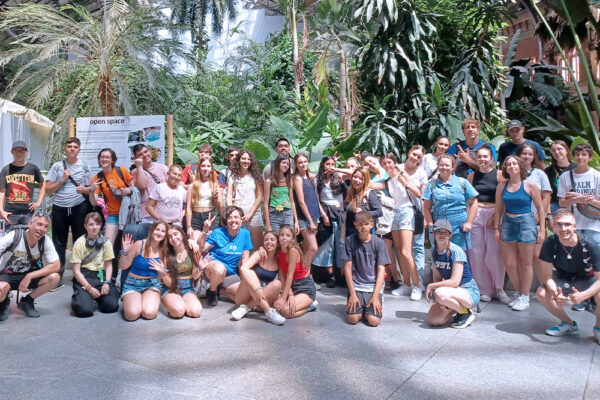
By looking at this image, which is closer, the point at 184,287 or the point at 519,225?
the point at 519,225

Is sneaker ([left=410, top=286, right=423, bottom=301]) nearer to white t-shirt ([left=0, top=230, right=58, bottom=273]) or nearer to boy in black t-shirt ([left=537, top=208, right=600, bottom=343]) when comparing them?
boy in black t-shirt ([left=537, top=208, right=600, bottom=343])

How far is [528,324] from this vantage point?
4.80 metres

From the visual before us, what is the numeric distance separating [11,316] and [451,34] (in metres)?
9.68

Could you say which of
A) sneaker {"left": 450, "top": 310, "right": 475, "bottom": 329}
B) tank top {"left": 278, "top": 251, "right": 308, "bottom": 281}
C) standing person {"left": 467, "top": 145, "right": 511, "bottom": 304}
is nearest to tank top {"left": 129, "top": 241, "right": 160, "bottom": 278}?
tank top {"left": 278, "top": 251, "right": 308, "bottom": 281}

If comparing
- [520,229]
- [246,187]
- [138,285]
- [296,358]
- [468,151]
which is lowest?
[296,358]

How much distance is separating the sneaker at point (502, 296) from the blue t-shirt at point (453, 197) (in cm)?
92

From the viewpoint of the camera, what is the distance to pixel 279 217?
20.4 feet

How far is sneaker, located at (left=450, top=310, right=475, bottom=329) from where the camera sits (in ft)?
15.5

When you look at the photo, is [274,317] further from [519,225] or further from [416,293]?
[519,225]

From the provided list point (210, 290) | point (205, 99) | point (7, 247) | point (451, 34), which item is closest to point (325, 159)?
point (210, 290)

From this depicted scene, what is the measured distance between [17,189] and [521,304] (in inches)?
225

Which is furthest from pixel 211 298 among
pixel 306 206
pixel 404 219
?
pixel 404 219

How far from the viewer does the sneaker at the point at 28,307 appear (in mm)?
5102

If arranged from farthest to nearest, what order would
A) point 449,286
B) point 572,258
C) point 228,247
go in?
point 228,247, point 449,286, point 572,258
